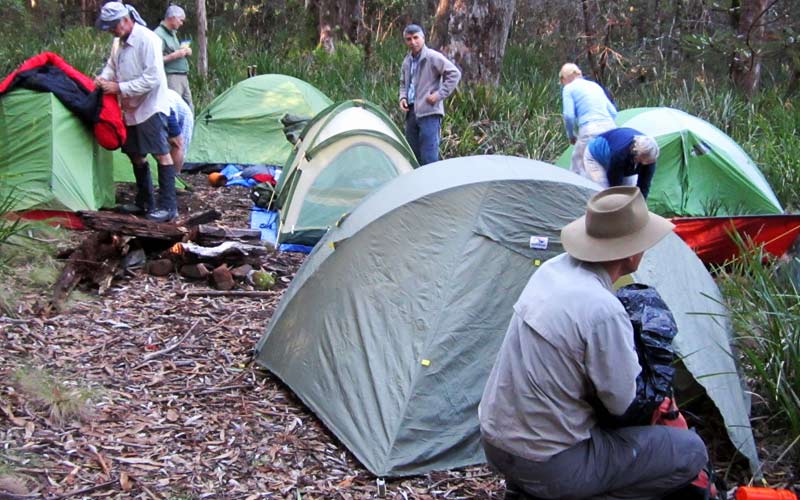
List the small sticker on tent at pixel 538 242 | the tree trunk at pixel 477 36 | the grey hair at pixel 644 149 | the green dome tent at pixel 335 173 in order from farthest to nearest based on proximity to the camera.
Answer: the tree trunk at pixel 477 36
the green dome tent at pixel 335 173
the grey hair at pixel 644 149
the small sticker on tent at pixel 538 242

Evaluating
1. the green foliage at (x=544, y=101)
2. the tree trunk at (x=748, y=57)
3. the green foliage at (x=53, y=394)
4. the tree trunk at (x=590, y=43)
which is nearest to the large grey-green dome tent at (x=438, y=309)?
the green foliage at (x=544, y=101)

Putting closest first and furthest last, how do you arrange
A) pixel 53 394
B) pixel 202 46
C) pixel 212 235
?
pixel 53 394, pixel 212 235, pixel 202 46

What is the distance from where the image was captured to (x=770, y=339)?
429 centimetres

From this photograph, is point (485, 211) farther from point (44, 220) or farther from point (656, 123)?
point (656, 123)

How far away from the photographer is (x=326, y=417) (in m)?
4.20

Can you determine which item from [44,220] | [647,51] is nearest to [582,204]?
[44,220]

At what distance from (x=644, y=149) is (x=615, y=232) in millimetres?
3823

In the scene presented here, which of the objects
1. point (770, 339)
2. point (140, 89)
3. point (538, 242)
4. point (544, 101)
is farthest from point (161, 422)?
point (544, 101)

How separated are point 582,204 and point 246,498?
221cm

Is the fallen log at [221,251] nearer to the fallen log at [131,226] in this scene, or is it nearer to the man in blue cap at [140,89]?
the fallen log at [131,226]

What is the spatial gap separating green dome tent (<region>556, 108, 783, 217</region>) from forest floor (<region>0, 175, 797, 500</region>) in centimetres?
428

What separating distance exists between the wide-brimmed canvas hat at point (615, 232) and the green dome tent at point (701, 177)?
208 inches

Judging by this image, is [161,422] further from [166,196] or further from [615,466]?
[166,196]

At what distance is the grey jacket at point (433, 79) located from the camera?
853cm
